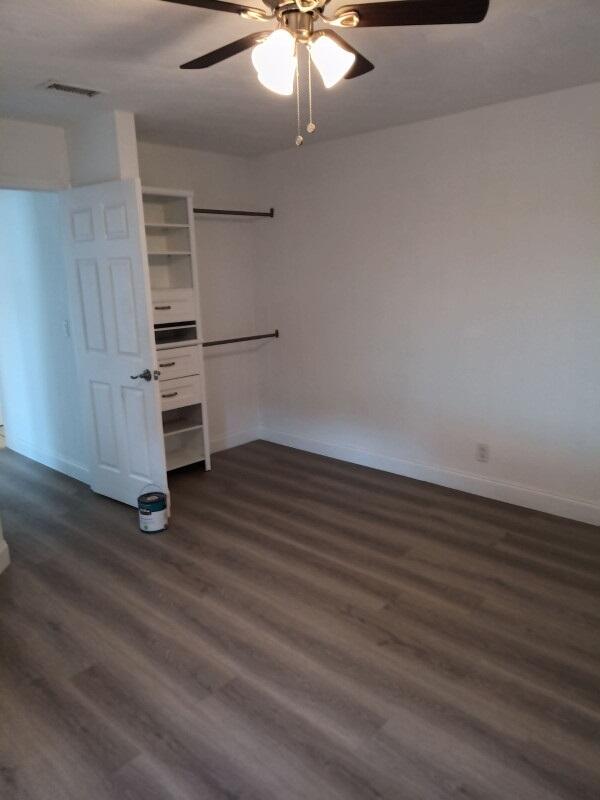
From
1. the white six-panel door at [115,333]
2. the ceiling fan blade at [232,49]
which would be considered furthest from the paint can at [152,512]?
the ceiling fan blade at [232,49]

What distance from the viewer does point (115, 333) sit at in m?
3.56

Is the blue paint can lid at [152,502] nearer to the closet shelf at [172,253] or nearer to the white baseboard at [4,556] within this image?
the white baseboard at [4,556]

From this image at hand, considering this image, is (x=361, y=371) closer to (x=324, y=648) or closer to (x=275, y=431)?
(x=275, y=431)

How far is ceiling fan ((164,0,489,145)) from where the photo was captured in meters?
1.56

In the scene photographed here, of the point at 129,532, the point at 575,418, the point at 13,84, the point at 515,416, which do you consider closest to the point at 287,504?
the point at 129,532

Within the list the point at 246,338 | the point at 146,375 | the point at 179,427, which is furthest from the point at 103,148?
the point at 179,427

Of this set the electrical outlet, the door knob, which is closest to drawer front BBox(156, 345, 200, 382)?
the door knob

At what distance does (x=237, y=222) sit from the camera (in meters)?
4.82

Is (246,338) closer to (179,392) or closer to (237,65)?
(179,392)

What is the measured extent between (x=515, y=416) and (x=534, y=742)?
6.86 ft

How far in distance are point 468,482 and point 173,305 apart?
2.47 m

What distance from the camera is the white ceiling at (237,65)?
2.06 metres

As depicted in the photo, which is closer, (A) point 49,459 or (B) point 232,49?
(B) point 232,49

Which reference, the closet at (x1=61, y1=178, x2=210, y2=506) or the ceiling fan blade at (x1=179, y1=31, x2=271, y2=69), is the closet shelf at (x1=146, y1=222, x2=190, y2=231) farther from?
the ceiling fan blade at (x1=179, y1=31, x2=271, y2=69)
